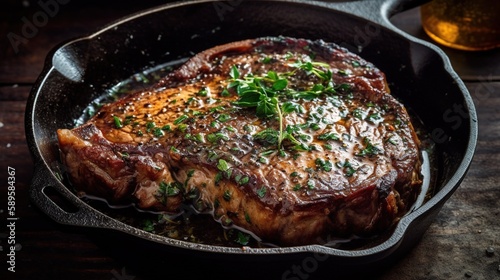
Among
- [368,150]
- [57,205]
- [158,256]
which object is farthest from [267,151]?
[57,205]

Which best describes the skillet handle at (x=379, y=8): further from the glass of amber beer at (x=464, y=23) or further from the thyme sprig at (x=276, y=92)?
the thyme sprig at (x=276, y=92)

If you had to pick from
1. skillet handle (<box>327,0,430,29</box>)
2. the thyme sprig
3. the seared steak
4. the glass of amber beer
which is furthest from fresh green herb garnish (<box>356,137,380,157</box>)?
the glass of amber beer

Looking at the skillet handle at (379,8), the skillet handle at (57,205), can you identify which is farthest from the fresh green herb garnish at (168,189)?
the skillet handle at (379,8)

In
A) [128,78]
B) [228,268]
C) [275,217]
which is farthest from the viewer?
[128,78]

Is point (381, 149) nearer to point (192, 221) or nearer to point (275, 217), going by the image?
point (275, 217)

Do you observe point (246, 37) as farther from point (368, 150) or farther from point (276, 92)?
point (368, 150)

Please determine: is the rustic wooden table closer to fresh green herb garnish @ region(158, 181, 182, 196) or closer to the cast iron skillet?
the cast iron skillet

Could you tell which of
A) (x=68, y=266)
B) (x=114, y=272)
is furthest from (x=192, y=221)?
(x=68, y=266)
